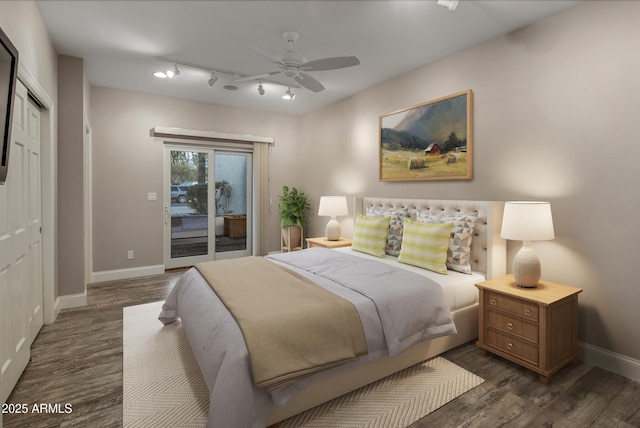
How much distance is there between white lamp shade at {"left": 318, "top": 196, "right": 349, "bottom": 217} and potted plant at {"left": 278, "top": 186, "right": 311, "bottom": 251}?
106cm

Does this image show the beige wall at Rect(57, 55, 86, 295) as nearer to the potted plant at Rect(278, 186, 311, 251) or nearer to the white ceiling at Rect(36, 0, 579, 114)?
the white ceiling at Rect(36, 0, 579, 114)

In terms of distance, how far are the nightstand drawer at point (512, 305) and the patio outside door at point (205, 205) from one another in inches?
173

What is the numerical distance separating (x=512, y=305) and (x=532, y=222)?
0.63 metres

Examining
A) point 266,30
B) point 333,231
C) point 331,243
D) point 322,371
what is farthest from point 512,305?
point 266,30

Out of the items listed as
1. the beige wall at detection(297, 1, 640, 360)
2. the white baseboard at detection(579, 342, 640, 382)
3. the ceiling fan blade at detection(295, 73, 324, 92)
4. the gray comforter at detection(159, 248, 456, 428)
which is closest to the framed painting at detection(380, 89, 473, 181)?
the beige wall at detection(297, 1, 640, 360)

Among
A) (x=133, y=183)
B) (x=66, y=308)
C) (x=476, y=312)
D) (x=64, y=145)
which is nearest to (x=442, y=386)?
(x=476, y=312)

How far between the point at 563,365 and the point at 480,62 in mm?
2691

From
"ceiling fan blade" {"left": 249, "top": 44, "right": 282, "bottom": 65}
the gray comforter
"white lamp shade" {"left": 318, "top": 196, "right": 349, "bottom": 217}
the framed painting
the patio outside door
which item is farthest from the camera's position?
the patio outside door

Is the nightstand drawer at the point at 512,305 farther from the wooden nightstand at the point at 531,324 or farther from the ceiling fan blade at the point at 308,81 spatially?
the ceiling fan blade at the point at 308,81

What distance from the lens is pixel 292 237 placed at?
584cm

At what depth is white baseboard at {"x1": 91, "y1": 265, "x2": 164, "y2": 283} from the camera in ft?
15.2

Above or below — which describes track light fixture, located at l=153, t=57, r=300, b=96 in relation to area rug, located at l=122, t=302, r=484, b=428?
above

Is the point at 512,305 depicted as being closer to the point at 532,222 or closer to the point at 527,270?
the point at 527,270

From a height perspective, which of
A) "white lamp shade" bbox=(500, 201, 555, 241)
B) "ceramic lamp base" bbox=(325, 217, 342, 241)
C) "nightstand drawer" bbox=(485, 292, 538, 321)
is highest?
"white lamp shade" bbox=(500, 201, 555, 241)
